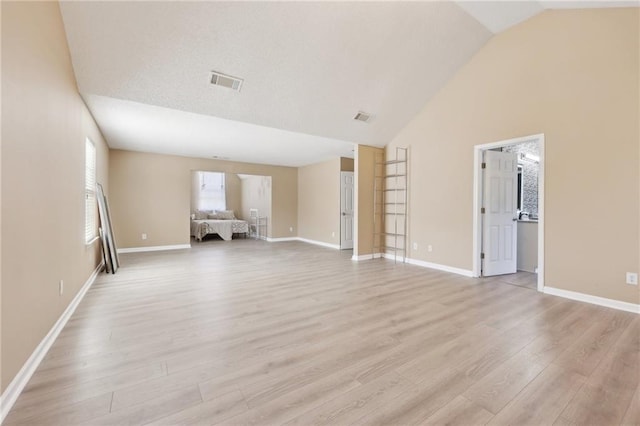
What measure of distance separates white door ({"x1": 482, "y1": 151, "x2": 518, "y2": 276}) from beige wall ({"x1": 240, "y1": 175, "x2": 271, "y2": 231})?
20.0 ft

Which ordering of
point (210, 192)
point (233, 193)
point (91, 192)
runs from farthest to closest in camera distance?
point (233, 193) → point (210, 192) → point (91, 192)

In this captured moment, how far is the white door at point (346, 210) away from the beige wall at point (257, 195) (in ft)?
8.58

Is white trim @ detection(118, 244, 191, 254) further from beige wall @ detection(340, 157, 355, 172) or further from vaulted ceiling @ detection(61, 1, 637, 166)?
beige wall @ detection(340, 157, 355, 172)

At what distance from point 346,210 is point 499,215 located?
12.0 feet

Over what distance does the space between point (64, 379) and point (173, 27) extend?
123 inches

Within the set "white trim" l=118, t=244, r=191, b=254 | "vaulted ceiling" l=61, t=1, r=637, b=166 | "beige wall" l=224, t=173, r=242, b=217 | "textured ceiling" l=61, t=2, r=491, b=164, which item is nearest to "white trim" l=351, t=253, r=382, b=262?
"vaulted ceiling" l=61, t=1, r=637, b=166

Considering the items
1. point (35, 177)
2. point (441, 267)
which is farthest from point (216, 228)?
point (35, 177)

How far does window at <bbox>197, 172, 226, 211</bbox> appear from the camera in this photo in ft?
34.6

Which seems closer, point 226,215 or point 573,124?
point 573,124

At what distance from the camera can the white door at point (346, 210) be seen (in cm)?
735

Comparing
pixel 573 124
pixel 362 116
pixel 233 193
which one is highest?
pixel 362 116

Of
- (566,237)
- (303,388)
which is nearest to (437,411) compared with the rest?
(303,388)

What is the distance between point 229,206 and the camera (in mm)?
10969

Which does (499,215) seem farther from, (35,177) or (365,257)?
(35,177)
